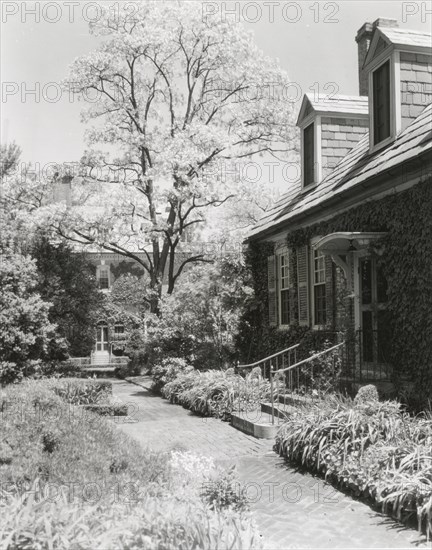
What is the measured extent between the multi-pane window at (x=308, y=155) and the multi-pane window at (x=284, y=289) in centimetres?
199

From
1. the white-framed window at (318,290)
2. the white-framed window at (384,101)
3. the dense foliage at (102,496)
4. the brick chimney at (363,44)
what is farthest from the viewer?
the brick chimney at (363,44)

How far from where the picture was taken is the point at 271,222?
16.4m

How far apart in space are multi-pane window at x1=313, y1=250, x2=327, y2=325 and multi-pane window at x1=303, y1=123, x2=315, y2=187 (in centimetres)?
244

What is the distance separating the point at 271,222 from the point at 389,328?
6436mm

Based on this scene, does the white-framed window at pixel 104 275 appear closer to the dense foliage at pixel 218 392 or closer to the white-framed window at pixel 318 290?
the dense foliage at pixel 218 392

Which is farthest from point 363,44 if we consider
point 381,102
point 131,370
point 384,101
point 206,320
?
point 131,370

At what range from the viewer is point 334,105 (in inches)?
598

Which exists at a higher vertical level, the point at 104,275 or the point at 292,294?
the point at 104,275

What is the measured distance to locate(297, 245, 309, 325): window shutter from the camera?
14.3 m

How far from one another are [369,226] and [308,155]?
16.4 feet

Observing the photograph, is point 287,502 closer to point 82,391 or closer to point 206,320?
point 82,391

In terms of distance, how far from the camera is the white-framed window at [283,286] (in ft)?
51.5

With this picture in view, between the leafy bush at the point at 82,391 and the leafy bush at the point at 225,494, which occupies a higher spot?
the leafy bush at the point at 225,494

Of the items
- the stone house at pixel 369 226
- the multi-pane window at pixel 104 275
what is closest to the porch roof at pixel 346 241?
the stone house at pixel 369 226
